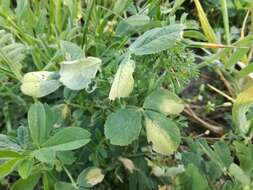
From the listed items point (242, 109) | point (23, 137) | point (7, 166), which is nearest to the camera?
point (7, 166)

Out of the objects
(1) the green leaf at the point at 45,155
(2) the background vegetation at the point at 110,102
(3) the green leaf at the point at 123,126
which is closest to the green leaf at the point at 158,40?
(2) the background vegetation at the point at 110,102

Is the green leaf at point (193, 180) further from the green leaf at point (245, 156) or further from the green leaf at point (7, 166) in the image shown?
the green leaf at point (7, 166)

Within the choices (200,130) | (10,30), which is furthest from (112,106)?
(200,130)

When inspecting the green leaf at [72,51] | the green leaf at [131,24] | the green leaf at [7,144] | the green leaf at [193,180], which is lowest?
the green leaf at [193,180]

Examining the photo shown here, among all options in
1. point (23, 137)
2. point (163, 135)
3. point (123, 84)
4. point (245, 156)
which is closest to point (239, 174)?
point (245, 156)

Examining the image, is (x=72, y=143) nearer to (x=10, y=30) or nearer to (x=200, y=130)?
(x=10, y=30)

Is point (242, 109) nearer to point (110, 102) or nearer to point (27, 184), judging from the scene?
point (110, 102)
